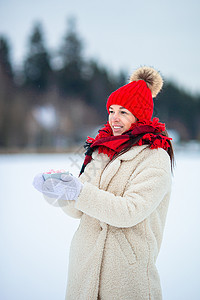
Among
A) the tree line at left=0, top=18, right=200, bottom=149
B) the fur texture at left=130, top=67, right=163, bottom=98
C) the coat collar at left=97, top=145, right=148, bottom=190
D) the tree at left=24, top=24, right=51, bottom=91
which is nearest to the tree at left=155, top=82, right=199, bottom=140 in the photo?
the tree line at left=0, top=18, right=200, bottom=149

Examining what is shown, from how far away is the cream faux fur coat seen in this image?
3.74 ft

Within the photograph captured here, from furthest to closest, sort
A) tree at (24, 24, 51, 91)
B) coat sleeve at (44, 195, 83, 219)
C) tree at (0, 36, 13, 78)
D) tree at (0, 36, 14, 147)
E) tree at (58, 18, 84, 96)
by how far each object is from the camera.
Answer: tree at (58, 18, 84, 96) → tree at (24, 24, 51, 91) → tree at (0, 36, 13, 78) → tree at (0, 36, 14, 147) → coat sleeve at (44, 195, 83, 219)

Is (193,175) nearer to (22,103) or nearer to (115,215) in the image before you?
(115,215)

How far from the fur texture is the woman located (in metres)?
0.13

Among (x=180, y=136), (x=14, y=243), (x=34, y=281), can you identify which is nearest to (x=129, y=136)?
(x=34, y=281)

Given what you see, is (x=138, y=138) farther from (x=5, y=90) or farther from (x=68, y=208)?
(x=5, y=90)

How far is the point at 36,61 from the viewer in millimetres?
24484

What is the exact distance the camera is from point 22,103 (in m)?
22.4

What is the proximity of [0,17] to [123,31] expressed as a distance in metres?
17.8

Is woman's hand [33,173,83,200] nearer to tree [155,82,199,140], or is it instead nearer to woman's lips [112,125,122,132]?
woman's lips [112,125,122,132]

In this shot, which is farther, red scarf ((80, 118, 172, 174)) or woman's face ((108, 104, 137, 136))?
woman's face ((108, 104, 137, 136))

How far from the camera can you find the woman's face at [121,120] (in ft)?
4.60

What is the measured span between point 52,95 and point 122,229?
80.7 feet

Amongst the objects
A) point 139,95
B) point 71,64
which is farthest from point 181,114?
point 139,95
